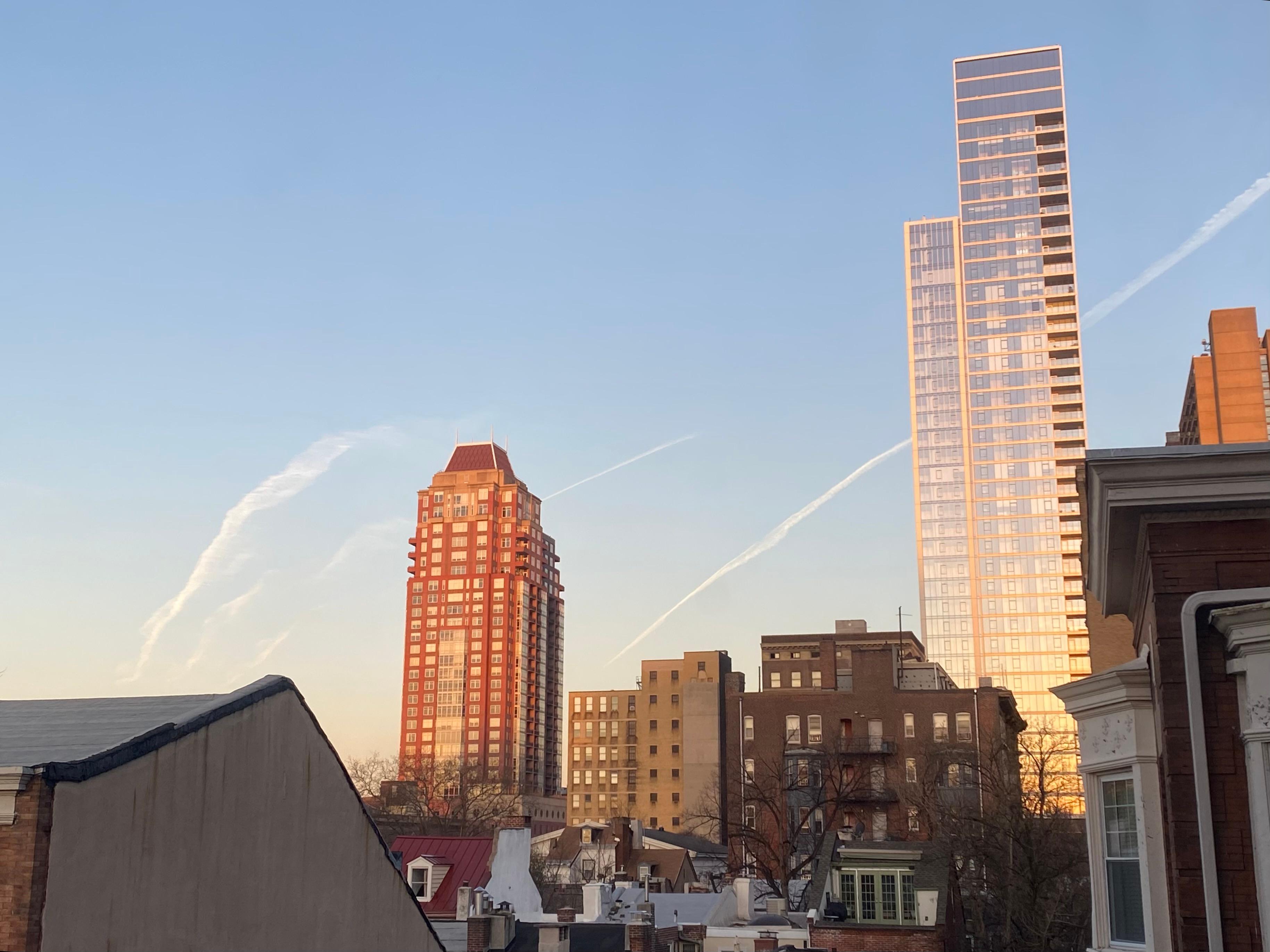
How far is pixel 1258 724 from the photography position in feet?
38.5

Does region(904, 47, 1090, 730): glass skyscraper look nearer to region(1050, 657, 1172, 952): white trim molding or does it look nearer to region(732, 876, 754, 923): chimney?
region(732, 876, 754, 923): chimney

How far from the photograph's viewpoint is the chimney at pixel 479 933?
3378 centimetres

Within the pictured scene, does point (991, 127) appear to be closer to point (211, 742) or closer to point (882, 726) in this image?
point (882, 726)

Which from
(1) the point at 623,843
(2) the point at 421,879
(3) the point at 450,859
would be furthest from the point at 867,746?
(2) the point at 421,879

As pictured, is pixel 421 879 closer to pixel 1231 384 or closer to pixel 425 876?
pixel 425 876

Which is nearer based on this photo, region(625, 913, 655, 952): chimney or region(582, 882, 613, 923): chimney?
region(625, 913, 655, 952): chimney

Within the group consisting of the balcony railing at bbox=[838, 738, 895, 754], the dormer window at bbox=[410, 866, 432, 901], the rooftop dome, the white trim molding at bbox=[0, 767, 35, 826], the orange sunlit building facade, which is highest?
the orange sunlit building facade

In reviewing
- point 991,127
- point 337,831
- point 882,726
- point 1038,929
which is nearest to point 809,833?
point 882,726

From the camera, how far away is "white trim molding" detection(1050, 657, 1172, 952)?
13891 millimetres

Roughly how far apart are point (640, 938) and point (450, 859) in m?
16.2

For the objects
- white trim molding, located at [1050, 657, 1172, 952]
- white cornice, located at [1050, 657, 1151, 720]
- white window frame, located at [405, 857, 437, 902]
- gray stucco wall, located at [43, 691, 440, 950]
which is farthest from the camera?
white window frame, located at [405, 857, 437, 902]

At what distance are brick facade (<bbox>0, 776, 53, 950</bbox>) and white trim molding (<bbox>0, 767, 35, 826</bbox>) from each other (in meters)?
0.03

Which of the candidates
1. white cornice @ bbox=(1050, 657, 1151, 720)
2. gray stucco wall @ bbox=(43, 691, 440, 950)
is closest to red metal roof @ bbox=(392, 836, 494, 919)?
gray stucco wall @ bbox=(43, 691, 440, 950)

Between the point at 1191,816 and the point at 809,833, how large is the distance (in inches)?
3078
